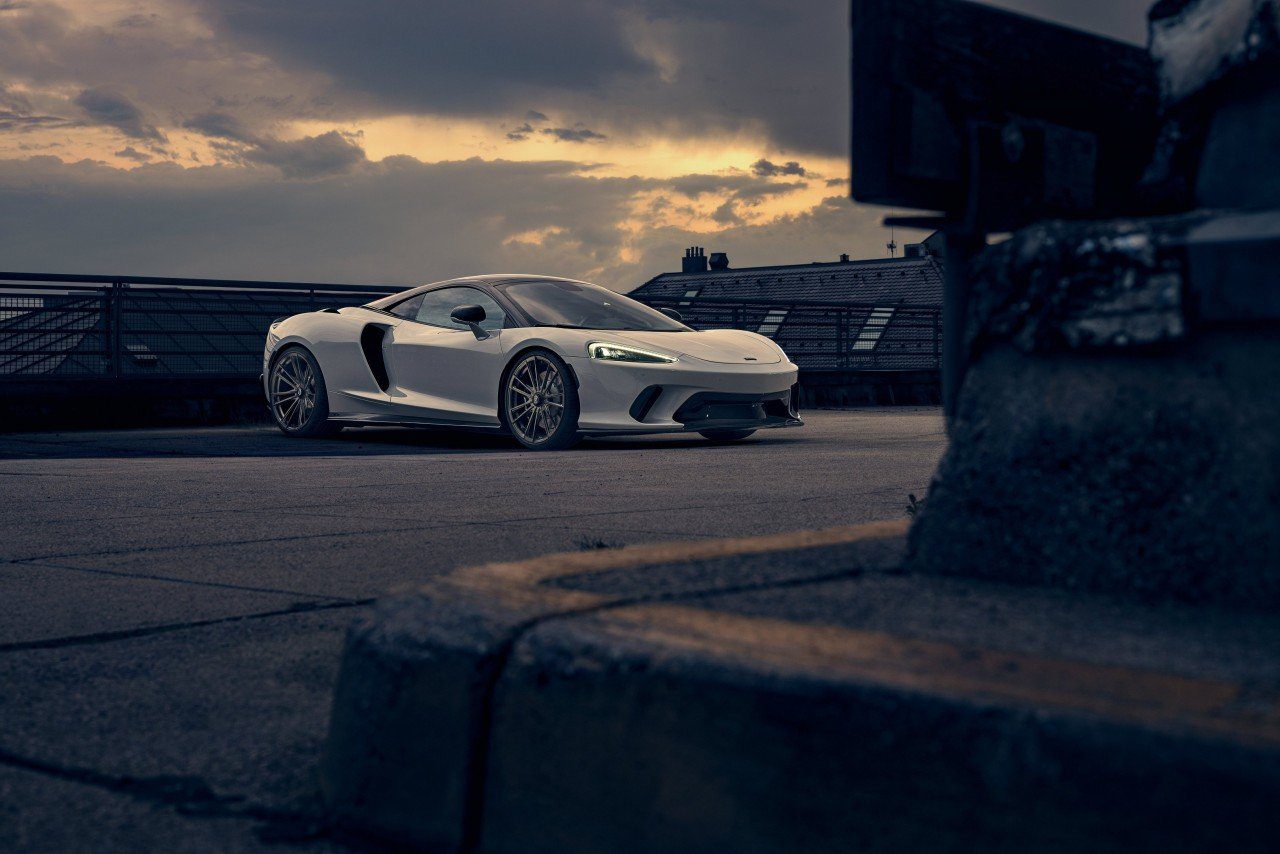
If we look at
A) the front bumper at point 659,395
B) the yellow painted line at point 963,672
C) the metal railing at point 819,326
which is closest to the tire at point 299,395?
the front bumper at point 659,395

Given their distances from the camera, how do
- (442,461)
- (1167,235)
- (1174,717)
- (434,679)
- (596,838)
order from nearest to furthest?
(1174,717) → (596,838) → (434,679) → (1167,235) → (442,461)

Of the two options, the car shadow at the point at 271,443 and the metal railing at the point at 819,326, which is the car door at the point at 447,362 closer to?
the car shadow at the point at 271,443

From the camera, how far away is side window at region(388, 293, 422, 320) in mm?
10672

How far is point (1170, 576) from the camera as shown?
6.46ft

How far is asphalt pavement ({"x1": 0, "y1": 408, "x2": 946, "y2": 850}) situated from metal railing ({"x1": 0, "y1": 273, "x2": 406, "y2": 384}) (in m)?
4.48

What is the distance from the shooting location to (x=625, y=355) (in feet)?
30.7

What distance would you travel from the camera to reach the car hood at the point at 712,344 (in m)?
9.52

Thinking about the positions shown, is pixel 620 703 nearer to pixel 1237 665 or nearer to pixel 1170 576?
pixel 1237 665

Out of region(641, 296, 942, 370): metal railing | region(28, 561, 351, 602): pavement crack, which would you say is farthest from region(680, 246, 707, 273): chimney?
region(28, 561, 351, 602): pavement crack

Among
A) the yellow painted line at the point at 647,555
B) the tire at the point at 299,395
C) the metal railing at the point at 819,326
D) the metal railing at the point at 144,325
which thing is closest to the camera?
the yellow painted line at the point at 647,555

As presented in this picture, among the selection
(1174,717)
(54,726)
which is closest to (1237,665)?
(1174,717)

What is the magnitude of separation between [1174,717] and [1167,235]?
891 mm

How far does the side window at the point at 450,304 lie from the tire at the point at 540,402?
0.62 metres

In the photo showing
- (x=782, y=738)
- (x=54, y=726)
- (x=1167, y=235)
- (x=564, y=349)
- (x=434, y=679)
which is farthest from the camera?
(x=564, y=349)
